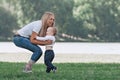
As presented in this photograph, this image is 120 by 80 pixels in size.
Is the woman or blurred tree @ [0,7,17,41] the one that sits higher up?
the woman

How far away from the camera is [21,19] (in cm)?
5988

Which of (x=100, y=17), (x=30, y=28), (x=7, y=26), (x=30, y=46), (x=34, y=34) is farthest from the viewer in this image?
(x=100, y=17)

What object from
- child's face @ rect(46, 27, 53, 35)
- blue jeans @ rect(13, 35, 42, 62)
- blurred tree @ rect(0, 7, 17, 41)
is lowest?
blurred tree @ rect(0, 7, 17, 41)

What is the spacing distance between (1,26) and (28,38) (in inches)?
2004

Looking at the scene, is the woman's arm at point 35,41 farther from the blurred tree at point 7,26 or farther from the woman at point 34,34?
the blurred tree at point 7,26

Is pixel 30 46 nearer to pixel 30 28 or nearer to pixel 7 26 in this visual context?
pixel 30 28

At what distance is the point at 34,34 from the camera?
9945 mm

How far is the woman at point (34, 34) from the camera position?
9.99m

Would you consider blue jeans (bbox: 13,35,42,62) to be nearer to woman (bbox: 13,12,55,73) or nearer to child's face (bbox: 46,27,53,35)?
woman (bbox: 13,12,55,73)

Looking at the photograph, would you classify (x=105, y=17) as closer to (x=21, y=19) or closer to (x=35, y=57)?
(x=21, y=19)

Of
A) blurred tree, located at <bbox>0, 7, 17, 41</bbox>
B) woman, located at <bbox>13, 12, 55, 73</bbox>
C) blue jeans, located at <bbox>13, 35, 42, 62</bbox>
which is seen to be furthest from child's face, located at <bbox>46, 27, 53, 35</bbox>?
blurred tree, located at <bbox>0, 7, 17, 41</bbox>

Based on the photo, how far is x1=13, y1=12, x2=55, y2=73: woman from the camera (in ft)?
32.8

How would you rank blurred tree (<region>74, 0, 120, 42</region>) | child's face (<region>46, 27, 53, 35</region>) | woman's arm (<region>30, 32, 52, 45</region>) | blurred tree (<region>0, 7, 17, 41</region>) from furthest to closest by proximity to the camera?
1. blurred tree (<region>74, 0, 120, 42</region>)
2. blurred tree (<region>0, 7, 17, 41</region>)
3. child's face (<region>46, 27, 53, 35</region>)
4. woman's arm (<region>30, 32, 52, 45</region>)

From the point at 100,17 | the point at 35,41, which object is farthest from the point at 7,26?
the point at 35,41
